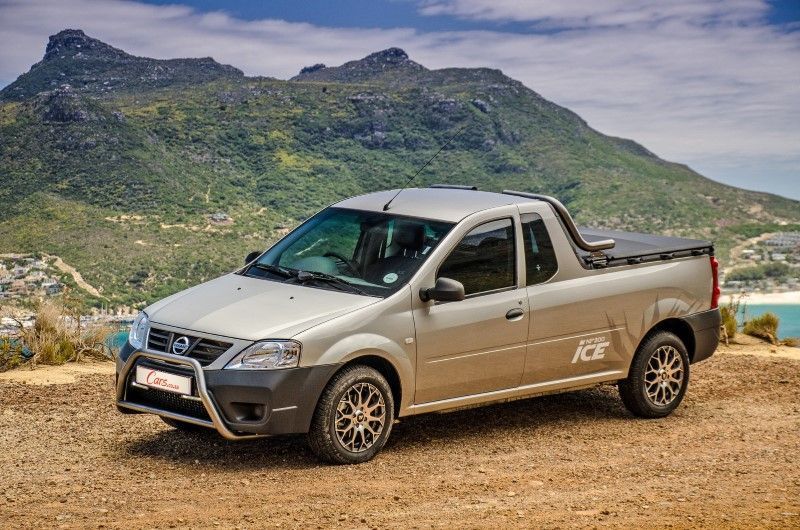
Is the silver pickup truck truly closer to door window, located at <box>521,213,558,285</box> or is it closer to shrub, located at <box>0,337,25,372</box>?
door window, located at <box>521,213,558,285</box>

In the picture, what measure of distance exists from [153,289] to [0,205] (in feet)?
69.7

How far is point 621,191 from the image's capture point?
247ft

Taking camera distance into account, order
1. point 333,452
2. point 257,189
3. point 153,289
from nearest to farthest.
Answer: point 333,452, point 153,289, point 257,189

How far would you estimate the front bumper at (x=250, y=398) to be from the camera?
7465mm

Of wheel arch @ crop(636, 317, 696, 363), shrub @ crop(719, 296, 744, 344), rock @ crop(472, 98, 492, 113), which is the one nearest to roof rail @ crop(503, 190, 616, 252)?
wheel arch @ crop(636, 317, 696, 363)

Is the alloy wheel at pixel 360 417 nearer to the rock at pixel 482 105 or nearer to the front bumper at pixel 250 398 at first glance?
the front bumper at pixel 250 398

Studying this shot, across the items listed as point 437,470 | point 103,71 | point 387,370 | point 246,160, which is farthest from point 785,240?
point 437,470

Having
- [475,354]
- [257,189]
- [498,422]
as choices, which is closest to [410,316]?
[475,354]

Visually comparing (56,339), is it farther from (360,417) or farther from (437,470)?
(437,470)

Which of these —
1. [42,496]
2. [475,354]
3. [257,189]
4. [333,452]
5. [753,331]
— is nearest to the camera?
[42,496]

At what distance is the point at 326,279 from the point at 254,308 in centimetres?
70

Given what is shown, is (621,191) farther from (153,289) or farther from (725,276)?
(153,289)

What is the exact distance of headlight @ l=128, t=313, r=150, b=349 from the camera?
8070 millimetres

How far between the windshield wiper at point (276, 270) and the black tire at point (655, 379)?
116 inches
